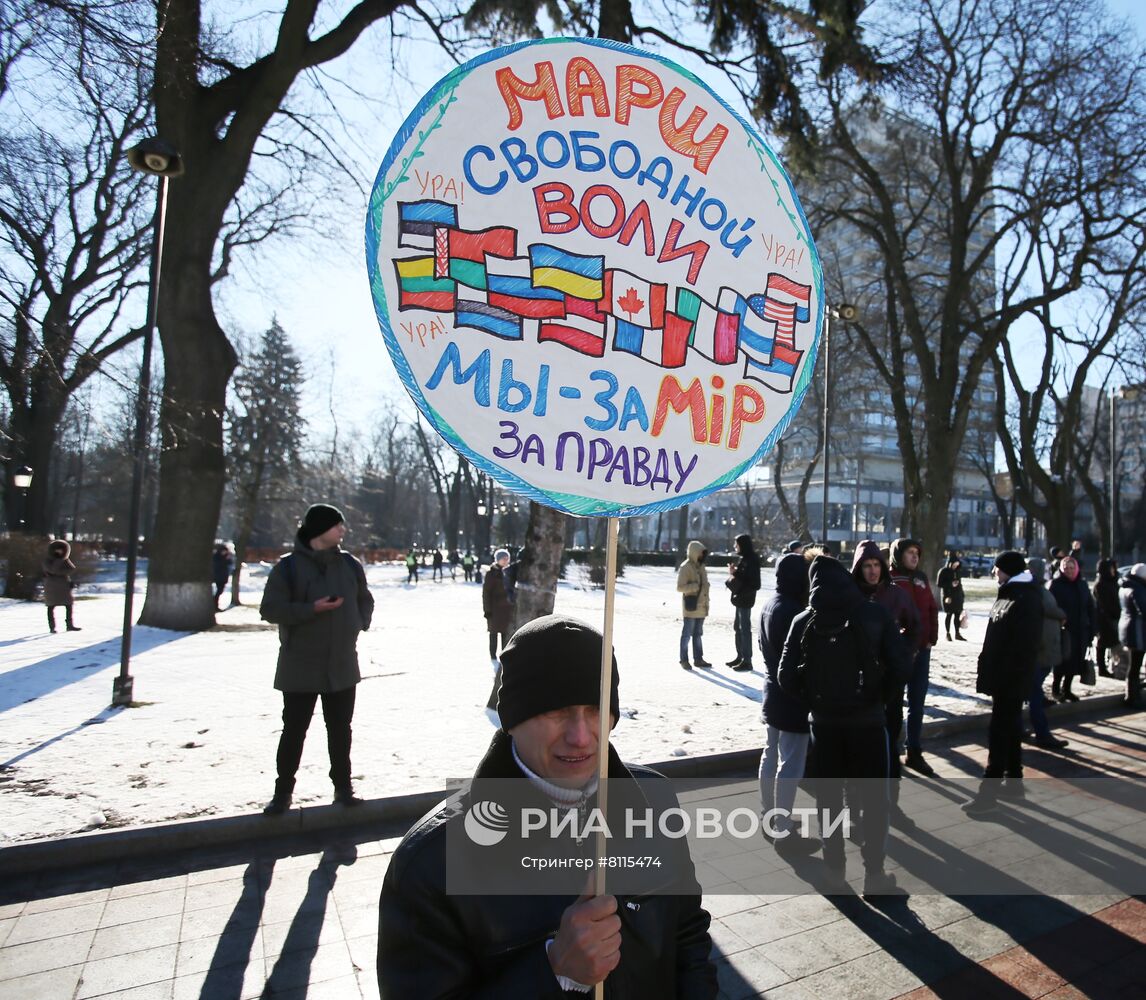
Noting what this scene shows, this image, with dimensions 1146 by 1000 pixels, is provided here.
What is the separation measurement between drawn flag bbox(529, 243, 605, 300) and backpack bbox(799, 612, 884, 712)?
2973 millimetres

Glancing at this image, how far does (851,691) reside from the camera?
14.2 feet

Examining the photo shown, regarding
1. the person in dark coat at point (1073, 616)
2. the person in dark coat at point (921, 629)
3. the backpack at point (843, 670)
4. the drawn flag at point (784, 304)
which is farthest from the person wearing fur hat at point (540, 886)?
the person in dark coat at point (1073, 616)

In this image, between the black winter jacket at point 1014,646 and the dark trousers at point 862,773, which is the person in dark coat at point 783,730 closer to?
the dark trousers at point 862,773

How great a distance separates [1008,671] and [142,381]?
9575 mm

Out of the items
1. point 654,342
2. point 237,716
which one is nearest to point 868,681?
point 654,342

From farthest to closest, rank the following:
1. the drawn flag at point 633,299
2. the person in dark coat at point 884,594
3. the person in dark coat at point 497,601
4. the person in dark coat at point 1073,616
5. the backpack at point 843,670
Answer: the person in dark coat at point 497,601 → the person in dark coat at point 1073,616 → the person in dark coat at point 884,594 → the backpack at point 843,670 → the drawn flag at point 633,299

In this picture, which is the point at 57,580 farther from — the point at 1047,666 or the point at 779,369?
the point at 779,369

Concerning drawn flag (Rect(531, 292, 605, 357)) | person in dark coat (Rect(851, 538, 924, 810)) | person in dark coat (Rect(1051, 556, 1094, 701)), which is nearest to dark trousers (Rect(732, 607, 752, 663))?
person in dark coat (Rect(1051, 556, 1094, 701))

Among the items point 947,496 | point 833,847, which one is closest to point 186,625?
point 833,847

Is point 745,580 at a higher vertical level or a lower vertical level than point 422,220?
lower

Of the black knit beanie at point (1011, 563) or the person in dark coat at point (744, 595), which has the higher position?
the black knit beanie at point (1011, 563)

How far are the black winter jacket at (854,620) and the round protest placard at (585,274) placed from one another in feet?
7.71

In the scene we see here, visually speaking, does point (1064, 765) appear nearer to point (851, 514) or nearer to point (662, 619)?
point (662, 619)

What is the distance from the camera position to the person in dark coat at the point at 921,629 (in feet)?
22.4
